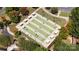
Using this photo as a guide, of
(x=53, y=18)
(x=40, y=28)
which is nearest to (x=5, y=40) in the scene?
(x=40, y=28)

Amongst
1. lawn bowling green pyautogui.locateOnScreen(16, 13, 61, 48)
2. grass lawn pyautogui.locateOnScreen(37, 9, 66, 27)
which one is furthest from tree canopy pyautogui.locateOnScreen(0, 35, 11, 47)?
grass lawn pyautogui.locateOnScreen(37, 9, 66, 27)

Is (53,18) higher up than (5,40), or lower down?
higher up

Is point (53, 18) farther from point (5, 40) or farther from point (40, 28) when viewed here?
point (5, 40)

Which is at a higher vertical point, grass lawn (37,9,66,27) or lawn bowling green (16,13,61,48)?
grass lawn (37,9,66,27)

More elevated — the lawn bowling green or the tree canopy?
the lawn bowling green

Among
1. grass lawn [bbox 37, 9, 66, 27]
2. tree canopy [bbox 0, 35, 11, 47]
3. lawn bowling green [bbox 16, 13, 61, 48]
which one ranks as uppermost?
grass lawn [bbox 37, 9, 66, 27]

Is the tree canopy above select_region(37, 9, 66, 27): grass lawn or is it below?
below

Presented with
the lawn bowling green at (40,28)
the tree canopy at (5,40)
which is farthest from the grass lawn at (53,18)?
the tree canopy at (5,40)

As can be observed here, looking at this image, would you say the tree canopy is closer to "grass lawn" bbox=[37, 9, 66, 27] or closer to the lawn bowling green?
the lawn bowling green
